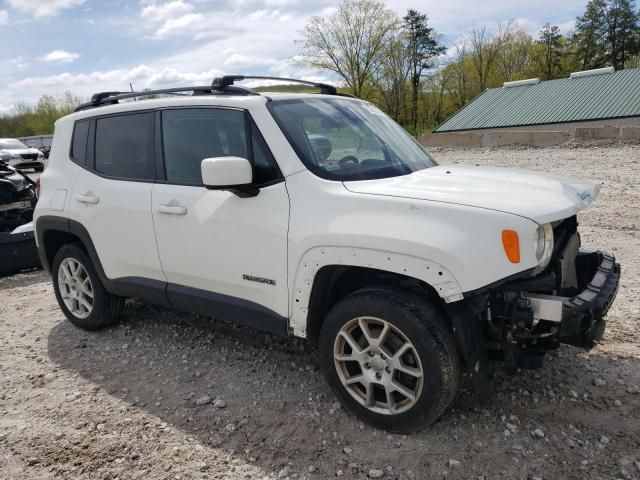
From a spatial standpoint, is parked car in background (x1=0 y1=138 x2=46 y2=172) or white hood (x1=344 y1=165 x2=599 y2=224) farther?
parked car in background (x1=0 y1=138 x2=46 y2=172)

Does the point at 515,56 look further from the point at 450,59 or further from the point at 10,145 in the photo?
the point at 10,145

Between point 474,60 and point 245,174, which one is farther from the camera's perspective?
point 474,60

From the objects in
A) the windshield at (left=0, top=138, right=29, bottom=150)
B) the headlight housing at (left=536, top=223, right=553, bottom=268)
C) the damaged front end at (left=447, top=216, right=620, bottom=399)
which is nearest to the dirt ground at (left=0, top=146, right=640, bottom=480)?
the damaged front end at (left=447, top=216, right=620, bottom=399)

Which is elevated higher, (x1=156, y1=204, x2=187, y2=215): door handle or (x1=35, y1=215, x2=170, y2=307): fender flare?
(x1=156, y1=204, x2=187, y2=215): door handle

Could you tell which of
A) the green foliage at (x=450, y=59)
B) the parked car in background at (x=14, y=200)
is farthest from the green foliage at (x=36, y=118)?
the parked car in background at (x=14, y=200)

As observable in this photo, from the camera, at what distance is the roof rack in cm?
371

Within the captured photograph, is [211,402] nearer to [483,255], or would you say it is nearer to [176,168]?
[176,168]

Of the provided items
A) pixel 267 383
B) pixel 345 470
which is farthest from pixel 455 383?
pixel 267 383

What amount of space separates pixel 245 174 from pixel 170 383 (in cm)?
171

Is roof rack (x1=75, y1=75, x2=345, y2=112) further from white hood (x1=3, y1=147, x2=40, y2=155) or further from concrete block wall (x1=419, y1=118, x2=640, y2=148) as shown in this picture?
white hood (x1=3, y1=147, x2=40, y2=155)

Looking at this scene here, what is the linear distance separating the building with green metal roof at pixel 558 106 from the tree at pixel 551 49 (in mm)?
20141

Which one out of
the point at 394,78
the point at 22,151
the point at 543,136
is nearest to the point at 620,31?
the point at 394,78

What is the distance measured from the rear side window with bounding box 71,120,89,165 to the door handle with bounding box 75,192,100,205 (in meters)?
0.32

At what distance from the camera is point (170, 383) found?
3.76 m
